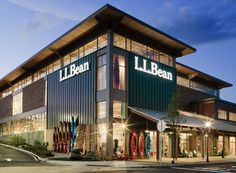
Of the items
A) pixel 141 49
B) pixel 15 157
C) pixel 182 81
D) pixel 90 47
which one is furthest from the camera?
pixel 182 81

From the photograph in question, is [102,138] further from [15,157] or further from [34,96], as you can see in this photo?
[34,96]

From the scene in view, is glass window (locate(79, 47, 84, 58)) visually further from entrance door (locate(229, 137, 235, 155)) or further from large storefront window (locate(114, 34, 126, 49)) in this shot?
entrance door (locate(229, 137, 235, 155))

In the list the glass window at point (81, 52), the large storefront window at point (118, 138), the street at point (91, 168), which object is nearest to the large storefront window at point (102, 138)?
the large storefront window at point (118, 138)

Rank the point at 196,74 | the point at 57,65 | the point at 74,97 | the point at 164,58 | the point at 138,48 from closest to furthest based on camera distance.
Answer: the point at 138,48
the point at 74,97
the point at 164,58
the point at 57,65
the point at 196,74

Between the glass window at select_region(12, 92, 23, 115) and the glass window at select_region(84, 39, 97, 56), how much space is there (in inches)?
1102

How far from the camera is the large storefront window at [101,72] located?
135 ft

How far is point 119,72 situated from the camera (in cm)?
4147

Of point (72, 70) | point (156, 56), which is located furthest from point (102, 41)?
point (156, 56)

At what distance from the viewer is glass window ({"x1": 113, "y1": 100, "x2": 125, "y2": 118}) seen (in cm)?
4053

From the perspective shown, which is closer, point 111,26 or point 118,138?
point 118,138

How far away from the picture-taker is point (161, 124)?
1196 inches

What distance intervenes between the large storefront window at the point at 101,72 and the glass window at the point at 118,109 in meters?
2.18

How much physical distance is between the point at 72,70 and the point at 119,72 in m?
7.68

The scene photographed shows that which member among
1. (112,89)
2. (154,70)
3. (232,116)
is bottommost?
(232,116)
